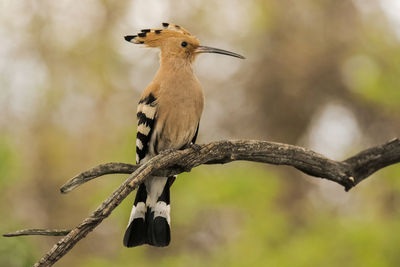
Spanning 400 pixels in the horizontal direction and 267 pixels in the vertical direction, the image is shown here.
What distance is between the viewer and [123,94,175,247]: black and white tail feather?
1.97 m

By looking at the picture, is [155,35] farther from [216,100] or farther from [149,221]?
[216,100]

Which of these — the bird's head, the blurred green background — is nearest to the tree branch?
the bird's head

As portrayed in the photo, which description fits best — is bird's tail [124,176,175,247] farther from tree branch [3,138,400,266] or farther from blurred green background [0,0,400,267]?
blurred green background [0,0,400,267]

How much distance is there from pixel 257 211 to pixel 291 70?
85.2 inches

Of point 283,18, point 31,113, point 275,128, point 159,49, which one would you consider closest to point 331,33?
point 283,18

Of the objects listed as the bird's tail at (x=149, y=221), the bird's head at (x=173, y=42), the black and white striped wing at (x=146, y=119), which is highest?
the bird's head at (x=173, y=42)

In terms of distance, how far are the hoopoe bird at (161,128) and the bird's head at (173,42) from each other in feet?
0.04

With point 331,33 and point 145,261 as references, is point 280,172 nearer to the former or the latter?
point 331,33

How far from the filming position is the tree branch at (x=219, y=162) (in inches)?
52.7

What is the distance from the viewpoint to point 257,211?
10.8 ft

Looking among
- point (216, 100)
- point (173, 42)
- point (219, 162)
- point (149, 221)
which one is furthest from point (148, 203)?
point (216, 100)

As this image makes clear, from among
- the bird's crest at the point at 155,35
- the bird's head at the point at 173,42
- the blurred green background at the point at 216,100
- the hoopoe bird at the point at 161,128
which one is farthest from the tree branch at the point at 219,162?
the blurred green background at the point at 216,100

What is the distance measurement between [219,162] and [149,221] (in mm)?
431

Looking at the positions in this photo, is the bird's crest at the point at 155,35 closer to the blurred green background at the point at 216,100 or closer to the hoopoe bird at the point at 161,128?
the hoopoe bird at the point at 161,128
